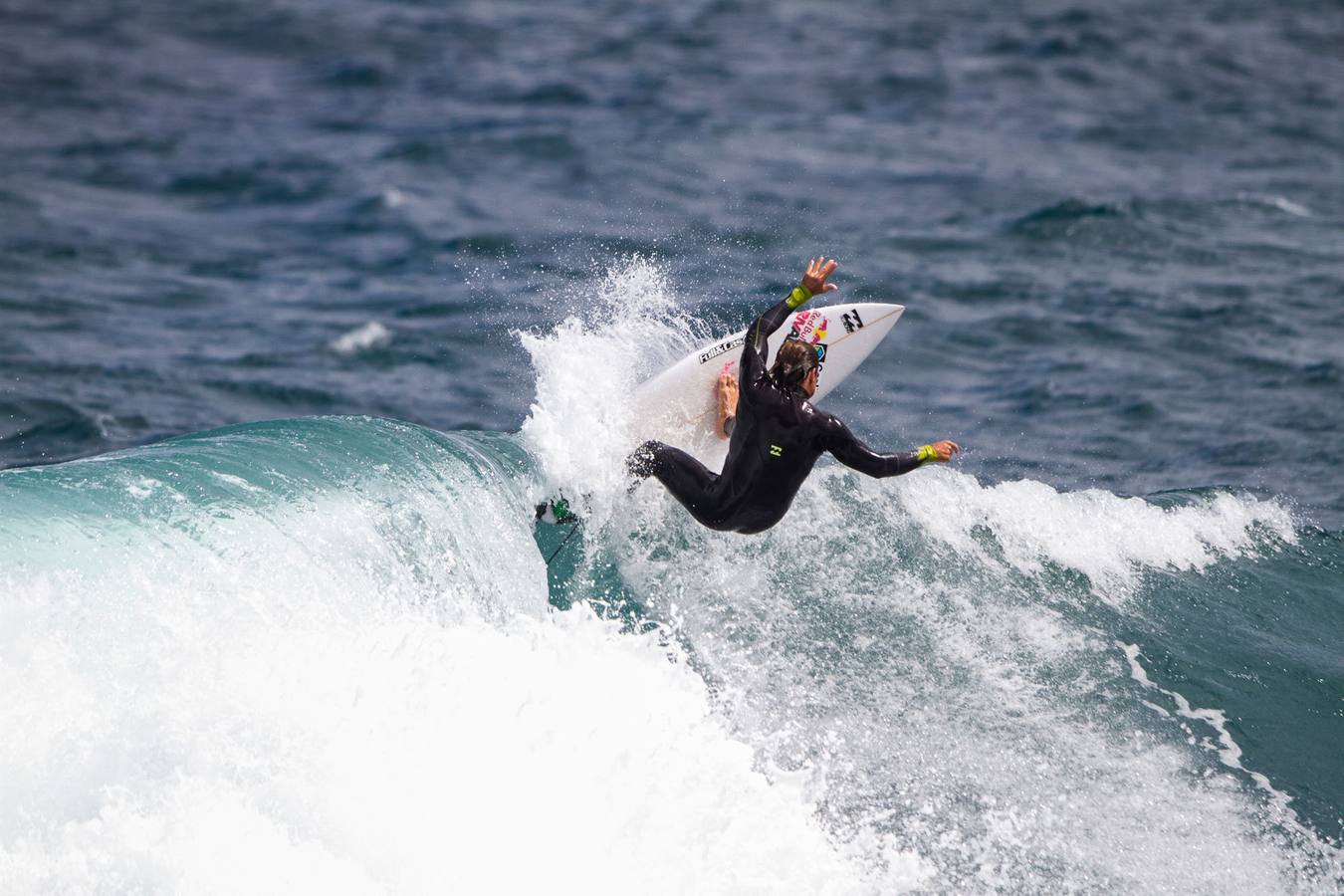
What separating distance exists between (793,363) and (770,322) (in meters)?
0.41

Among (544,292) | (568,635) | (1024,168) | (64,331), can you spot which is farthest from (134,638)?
(1024,168)

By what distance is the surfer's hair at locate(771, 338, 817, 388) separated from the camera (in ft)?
25.5

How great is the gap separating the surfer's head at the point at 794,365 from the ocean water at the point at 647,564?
4.93 ft

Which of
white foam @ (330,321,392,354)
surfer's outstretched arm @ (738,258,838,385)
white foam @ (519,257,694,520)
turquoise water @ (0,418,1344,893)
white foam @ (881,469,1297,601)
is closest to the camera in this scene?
turquoise water @ (0,418,1344,893)

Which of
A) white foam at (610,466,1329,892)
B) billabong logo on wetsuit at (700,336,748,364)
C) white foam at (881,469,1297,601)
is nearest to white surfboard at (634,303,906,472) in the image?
billabong logo on wetsuit at (700,336,748,364)

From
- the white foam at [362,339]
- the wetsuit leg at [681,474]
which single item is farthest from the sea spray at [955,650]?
the white foam at [362,339]

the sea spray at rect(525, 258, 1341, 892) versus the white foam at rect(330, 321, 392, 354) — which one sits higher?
the sea spray at rect(525, 258, 1341, 892)

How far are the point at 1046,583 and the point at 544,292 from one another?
724 cm

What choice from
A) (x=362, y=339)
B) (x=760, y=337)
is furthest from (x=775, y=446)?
(x=362, y=339)

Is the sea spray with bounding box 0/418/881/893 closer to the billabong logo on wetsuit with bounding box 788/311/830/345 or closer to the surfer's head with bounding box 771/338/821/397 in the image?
the surfer's head with bounding box 771/338/821/397

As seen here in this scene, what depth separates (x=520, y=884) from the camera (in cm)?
640

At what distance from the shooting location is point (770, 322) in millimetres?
8070

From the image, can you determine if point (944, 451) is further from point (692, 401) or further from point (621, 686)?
point (692, 401)

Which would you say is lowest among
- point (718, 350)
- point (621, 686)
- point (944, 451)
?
point (621, 686)
